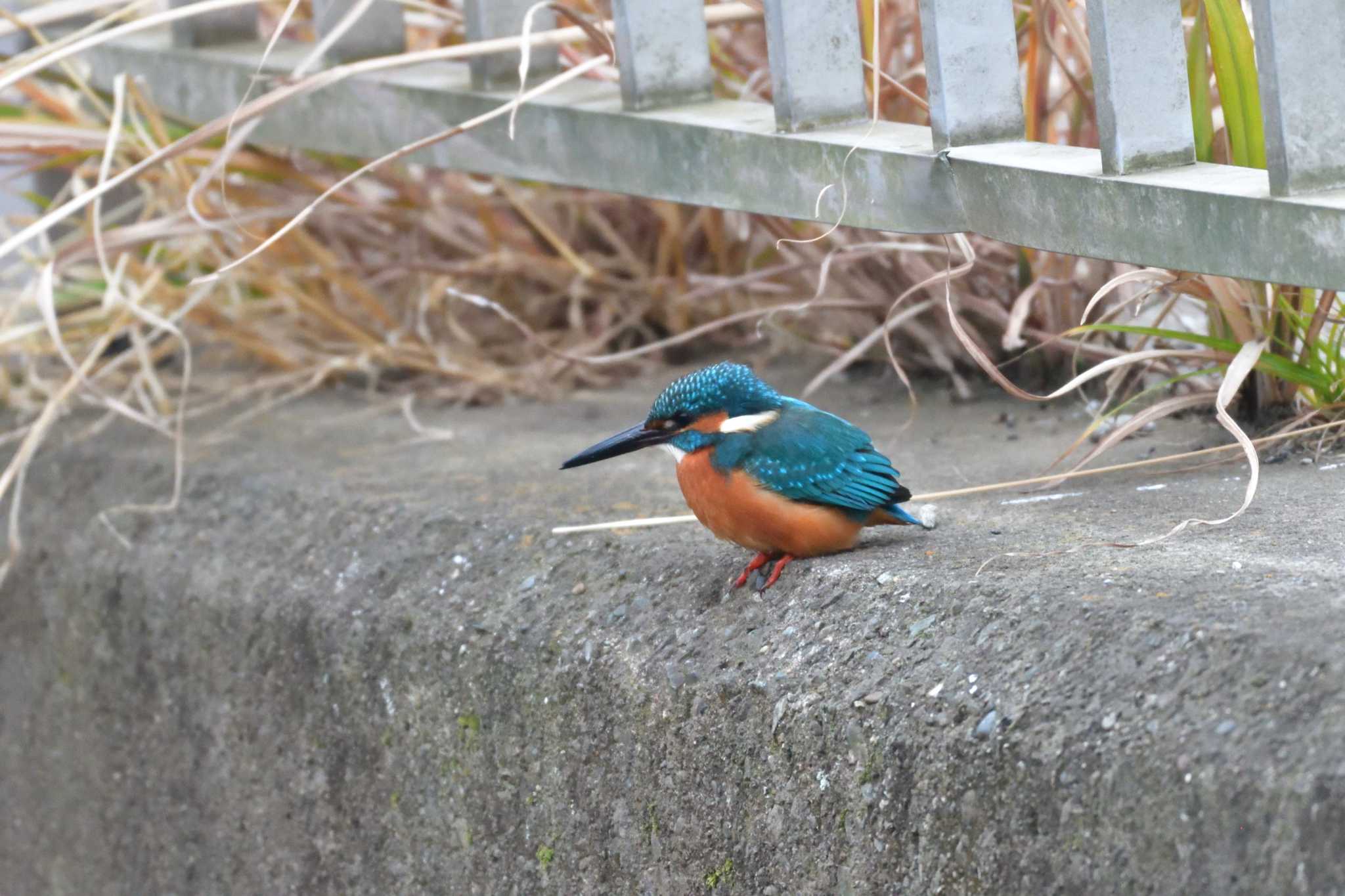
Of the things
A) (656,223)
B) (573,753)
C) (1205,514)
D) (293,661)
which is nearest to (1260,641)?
(1205,514)

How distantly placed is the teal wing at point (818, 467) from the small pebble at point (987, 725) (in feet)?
1.42

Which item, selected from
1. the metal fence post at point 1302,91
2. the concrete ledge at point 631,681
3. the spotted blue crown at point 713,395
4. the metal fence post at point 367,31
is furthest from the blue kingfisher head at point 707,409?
the metal fence post at point 367,31

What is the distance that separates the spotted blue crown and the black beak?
0.9 inches

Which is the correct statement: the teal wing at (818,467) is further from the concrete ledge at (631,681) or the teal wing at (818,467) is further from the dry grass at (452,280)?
the dry grass at (452,280)

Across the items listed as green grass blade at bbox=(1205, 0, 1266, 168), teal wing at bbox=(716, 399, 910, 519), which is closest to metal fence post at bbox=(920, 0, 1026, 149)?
green grass blade at bbox=(1205, 0, 1266, 168)

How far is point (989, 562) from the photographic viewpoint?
1577 mm

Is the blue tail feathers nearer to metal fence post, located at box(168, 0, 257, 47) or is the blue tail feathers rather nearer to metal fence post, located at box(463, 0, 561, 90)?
metal fence post, located at box(463, 0, 561, 90)

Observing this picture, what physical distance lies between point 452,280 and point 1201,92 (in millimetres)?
1708

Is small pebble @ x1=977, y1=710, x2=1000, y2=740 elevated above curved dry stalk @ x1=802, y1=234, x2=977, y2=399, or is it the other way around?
curved dry stalk @ x1=802, y1=234, x2=977, y2=399

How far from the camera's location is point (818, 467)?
174cm

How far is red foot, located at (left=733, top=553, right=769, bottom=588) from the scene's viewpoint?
1.74 m

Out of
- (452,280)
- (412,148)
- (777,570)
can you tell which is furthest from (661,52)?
(452,280)

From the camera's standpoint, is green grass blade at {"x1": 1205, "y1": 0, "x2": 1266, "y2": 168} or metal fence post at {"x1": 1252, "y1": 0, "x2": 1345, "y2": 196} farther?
green grass blade at {"x1": 1205, "y1": 0, "x2": 1266, "y2": 168}

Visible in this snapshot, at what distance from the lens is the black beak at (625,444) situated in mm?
1840
